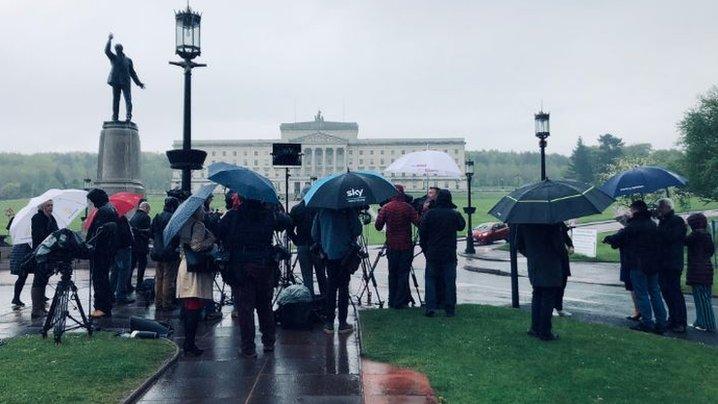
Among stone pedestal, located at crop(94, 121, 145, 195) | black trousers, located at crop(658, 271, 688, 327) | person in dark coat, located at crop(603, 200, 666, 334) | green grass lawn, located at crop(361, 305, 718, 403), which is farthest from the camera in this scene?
stone pedestal, located at crop(94, 121, 145, 195)

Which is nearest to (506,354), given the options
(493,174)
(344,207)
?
(344,207)

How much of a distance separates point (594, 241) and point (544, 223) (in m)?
20.0

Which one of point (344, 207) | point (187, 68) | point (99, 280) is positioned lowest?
point (99, 280)

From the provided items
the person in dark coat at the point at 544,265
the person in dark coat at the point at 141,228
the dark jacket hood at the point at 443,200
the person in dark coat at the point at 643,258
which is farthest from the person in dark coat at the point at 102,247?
the person in dark coat at the point at 643,258

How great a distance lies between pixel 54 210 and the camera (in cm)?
972

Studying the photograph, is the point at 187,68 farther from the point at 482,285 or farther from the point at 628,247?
the point at 482,285

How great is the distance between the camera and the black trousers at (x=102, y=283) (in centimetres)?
927

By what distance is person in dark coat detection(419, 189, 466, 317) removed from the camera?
900 centimetres

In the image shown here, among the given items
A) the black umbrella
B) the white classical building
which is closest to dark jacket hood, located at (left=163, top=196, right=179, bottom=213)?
the black umbrella

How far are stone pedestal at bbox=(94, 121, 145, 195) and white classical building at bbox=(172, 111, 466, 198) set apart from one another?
4170 inches

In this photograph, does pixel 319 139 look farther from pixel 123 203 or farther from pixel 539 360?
pixel 539 360

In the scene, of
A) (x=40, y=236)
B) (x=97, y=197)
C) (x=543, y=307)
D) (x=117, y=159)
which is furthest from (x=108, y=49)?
(x=543, y=307)

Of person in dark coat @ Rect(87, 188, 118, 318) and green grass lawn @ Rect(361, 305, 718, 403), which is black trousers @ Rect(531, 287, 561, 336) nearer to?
green grass lawn @ Rect(361, 305, 718, 403)

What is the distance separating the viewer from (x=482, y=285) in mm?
15867
